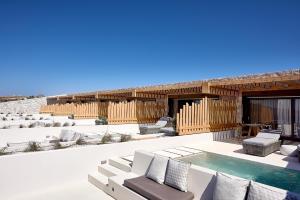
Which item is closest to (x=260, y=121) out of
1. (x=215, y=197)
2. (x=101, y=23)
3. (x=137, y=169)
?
(x=137, y=169)

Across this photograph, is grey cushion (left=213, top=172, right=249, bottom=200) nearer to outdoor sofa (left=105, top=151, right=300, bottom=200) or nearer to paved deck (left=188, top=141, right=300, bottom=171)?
outdoor sofa (left=105, top=151, right=300, bottom=200)

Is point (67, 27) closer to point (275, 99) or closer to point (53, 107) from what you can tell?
point (53, 107)

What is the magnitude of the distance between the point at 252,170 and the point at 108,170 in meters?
3.94

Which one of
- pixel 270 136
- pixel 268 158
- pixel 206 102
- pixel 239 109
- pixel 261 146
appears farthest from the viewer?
pixel 239 109

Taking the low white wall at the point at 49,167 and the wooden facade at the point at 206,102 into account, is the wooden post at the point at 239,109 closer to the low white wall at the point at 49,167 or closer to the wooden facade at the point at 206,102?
the wooden facade at the point at 206,102

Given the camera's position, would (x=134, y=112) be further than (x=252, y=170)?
Yes

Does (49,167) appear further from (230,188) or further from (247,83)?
(247,83)

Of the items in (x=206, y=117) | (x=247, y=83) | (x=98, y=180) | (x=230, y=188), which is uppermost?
(x=247, y=83)

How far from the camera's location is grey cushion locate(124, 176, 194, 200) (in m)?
4.44

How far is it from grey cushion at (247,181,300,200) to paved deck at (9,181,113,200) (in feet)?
11.2

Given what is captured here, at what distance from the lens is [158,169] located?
5305mm

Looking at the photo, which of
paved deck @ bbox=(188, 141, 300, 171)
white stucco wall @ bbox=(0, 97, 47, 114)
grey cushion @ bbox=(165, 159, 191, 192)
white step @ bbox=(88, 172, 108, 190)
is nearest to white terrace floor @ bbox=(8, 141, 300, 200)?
paved deck @ bbox=(188, 141, 300, 171)

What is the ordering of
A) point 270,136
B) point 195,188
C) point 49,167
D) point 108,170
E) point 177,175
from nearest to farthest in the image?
1. point 195,188
2. point 177,175
3. point 49,167
4. point 108,170
5. point 270,136

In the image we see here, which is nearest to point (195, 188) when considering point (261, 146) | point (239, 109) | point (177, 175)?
point (177, 175)
